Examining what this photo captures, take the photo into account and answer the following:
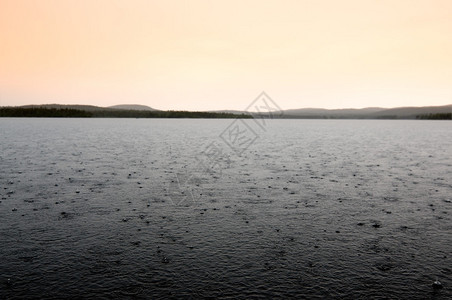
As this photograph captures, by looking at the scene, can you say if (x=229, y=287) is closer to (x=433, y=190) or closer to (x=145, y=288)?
(x=145, y=288)

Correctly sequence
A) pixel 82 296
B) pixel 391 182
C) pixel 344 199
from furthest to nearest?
pixel 391 182 < pixel 344 199 < pixel 82 296

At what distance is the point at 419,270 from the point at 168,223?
1460 centimetres

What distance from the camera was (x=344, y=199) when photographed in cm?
2941

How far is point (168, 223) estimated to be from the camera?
22.5 metres

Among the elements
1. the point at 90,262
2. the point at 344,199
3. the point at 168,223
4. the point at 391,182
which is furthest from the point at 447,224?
the point at 90,262

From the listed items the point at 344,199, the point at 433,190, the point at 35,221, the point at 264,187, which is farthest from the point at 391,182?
the point at 35,221

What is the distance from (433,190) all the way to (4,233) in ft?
A: 118

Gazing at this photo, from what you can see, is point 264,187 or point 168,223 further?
point 264,187

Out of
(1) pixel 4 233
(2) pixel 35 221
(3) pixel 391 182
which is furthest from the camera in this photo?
(3) pixel 391 182

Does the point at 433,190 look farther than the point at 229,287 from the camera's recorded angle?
Yes

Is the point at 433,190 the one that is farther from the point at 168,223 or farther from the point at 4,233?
the point at 4,233

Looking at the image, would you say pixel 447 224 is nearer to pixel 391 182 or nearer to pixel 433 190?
pixel 433 190

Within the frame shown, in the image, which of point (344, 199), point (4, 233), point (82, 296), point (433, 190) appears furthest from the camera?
point (433, 190)

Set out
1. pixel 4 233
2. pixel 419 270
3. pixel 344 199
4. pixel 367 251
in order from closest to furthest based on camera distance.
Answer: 1. pixel 419 270
2. pixel 367 251
3. pixel 4 233
4. pixel 344 199
